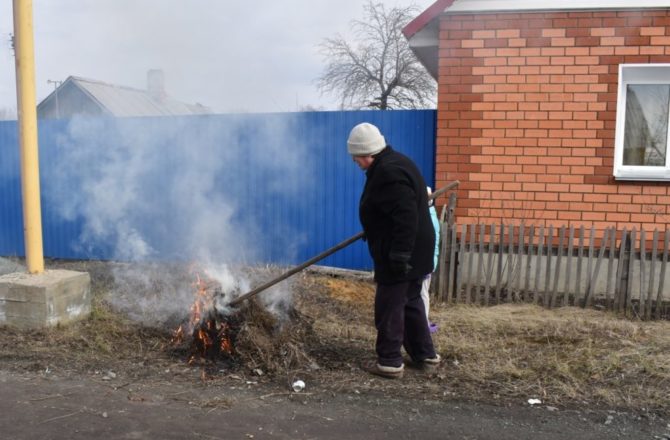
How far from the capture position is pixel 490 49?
6.41 metres

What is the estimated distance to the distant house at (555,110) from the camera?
6.20 metres

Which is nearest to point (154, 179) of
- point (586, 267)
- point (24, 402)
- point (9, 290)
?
point (9, 290)

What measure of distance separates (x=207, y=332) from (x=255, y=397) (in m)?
0.92

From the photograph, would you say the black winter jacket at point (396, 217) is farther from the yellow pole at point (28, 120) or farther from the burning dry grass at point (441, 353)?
the yellow pole at point (28, 120)

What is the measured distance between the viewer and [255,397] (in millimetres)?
3744

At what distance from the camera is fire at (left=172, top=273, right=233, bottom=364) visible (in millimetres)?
4418

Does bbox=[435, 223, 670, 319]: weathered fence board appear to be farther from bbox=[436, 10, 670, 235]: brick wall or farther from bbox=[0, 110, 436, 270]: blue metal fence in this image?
bbox=[0, 110, 436, 270]: blue metal fence

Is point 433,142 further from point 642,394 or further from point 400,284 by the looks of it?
point 642,394

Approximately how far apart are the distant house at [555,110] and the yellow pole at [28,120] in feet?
13.1

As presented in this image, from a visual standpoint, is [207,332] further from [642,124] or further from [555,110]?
[642,124]

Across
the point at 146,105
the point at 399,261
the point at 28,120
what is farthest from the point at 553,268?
the point at 146,105

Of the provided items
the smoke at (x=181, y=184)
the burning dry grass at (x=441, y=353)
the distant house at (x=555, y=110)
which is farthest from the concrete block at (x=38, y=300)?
the distant house at (x=555, y=110)

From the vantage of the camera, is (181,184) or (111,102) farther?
(111,102)

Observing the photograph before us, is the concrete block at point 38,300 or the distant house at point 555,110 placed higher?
the distant house at point 555,110
